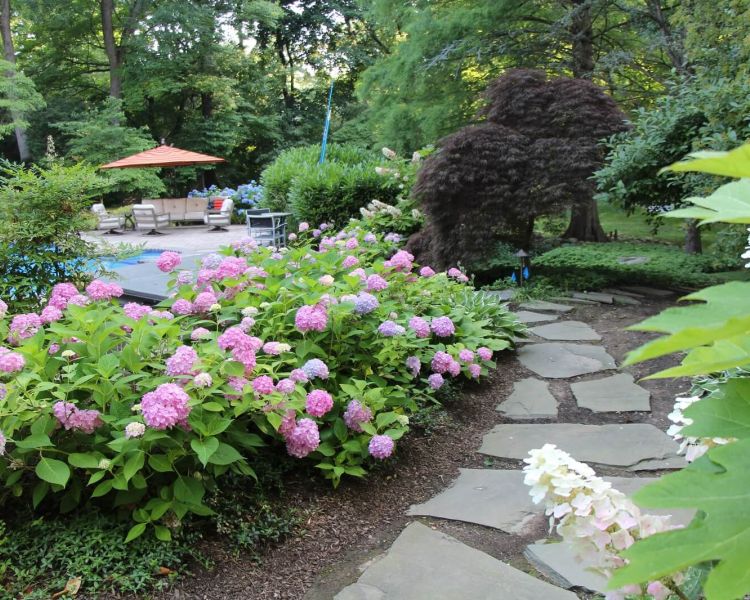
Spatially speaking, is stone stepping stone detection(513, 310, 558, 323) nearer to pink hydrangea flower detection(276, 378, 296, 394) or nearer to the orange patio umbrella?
pink hydrangea flower detection(276, 378, 296, 394)

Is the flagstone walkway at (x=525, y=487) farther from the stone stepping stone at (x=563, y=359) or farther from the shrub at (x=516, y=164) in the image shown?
the shrub at (x=516, y=164)

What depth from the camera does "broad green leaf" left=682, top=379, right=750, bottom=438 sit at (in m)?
0.45

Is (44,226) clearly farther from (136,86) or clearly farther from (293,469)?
(136,86)

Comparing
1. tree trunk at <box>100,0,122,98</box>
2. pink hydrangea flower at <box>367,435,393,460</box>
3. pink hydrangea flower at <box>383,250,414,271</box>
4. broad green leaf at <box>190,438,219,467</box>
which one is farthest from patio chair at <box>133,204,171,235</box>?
broad green leaf at <box>190,438,219,467</box>

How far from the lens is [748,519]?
1.20 feet

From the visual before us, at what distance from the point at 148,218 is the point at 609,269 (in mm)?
11519

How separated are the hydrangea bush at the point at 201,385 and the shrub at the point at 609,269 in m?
3.20

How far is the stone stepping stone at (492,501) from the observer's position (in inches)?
87.0

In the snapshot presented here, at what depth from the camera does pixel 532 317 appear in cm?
499

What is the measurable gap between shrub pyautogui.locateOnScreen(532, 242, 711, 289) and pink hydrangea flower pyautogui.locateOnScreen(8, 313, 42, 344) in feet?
15.5

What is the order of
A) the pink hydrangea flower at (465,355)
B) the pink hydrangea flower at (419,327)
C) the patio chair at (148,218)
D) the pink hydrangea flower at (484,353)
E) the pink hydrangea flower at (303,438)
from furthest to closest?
the patio chair at (148,218)
the pink hydrangea flower at (484,353)
the pink hydrangea flower at (465,355)
the pink hydrangea flower at (419,327)
the pink hydrangea flower at (303,438)

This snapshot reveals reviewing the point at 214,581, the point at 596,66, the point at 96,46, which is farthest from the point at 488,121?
the point at 96,46

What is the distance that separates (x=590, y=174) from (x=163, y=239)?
9.96 metres

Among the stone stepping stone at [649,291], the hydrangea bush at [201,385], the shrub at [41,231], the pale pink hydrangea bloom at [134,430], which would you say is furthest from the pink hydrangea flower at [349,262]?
the stone stepping stone at [649,291]
